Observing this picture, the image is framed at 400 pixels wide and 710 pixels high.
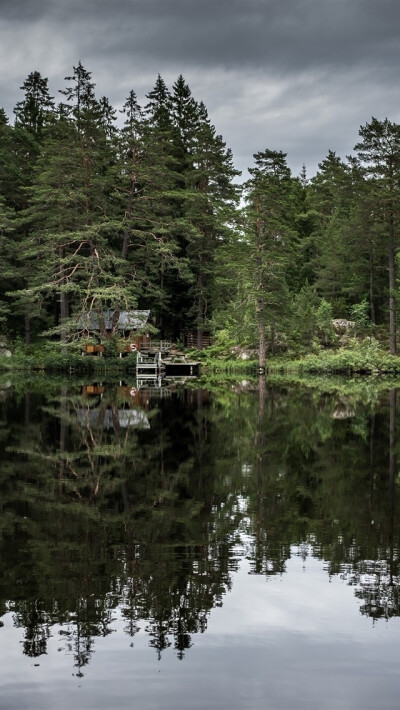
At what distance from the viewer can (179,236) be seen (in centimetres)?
5603

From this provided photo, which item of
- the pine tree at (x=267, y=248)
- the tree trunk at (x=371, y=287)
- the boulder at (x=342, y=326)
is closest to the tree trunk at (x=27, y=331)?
the pine tree at (x=267, y=248)

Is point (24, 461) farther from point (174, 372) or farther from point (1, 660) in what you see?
point (174, 372)

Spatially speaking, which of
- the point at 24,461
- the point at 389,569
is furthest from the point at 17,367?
the point at 389,569

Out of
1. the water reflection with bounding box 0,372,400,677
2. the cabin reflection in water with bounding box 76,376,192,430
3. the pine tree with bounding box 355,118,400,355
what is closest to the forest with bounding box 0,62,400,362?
the pine tree with bounding box 355,118,400,355

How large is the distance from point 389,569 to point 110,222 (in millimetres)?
40212

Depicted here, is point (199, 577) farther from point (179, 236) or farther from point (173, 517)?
point (179, 236)

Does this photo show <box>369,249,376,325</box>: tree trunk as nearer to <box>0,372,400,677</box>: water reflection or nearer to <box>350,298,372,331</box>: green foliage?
<box>350,298,372,331</box>: green foliage

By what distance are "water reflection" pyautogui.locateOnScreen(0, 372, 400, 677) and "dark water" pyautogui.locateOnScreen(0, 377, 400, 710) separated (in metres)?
0.03

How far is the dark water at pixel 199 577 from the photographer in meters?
4.72

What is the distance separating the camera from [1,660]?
504 cm

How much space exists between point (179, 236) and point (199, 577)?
168ft

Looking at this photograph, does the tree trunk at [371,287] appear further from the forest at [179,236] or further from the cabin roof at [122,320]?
the cabin roof at [122,320]

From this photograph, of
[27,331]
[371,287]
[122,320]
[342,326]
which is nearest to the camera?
[371,287]

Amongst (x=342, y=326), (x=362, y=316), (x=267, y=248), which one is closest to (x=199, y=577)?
(x=267, y=248)
